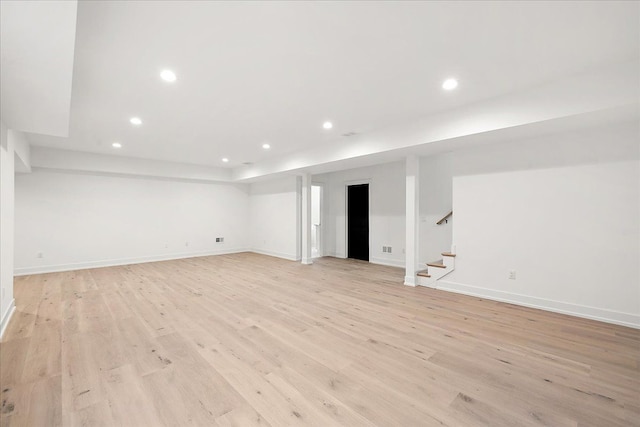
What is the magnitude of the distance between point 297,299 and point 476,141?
342 centimetres

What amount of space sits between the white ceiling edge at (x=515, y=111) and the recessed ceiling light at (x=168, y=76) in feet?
9.73

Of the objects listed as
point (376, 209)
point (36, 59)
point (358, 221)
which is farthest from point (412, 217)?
point (36, 59)

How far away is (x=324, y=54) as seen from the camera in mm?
2357

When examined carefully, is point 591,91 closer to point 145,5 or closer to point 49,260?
point 145,5

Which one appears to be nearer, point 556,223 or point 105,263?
point 556,223

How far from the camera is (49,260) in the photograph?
5.84 meters

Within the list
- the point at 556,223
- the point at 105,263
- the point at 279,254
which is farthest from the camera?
the point at 279,254

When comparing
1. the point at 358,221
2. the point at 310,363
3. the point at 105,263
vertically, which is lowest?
the point at 310,363

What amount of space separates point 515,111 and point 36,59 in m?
4.32

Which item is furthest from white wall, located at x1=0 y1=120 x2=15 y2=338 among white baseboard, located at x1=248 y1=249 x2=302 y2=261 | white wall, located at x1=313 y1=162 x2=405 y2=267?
white wall, located at x1=313 y1=162 x2=405 y2=267

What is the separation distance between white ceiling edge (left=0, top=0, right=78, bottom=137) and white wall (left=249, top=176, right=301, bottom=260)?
5.13 meters

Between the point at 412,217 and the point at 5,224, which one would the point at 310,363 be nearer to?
the point at 412,217

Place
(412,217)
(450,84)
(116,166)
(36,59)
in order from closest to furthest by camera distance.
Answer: (36,59) → (450,84) → (412,217) → (116,166)

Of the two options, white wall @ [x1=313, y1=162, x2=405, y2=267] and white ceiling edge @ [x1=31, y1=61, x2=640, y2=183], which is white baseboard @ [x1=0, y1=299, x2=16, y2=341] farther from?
white wall @ [x1=313, y1=162, x2=405, y2=267]
